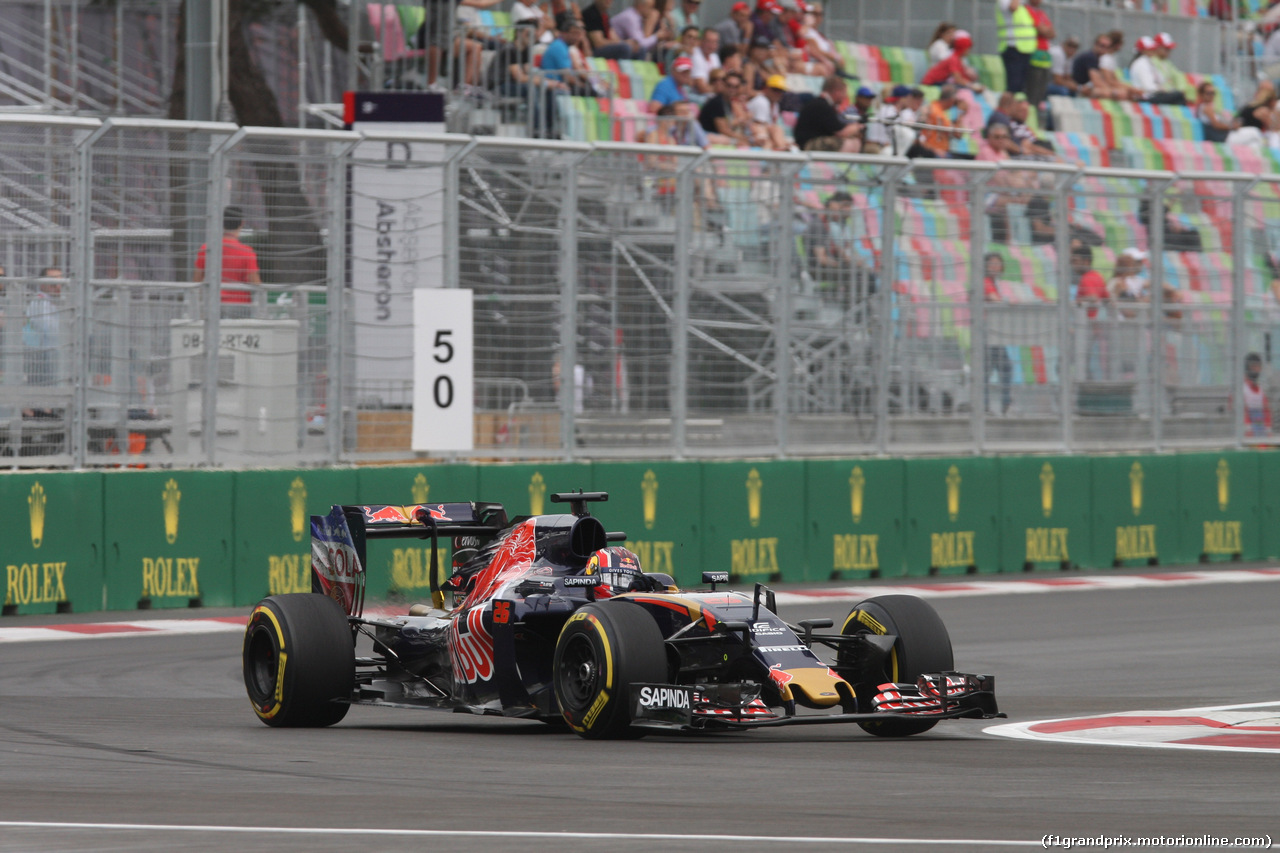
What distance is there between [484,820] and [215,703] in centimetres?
460

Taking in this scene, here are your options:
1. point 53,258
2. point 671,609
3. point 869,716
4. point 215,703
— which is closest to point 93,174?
point 53,258

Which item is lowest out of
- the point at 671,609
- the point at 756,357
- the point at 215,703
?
the point at 215,703

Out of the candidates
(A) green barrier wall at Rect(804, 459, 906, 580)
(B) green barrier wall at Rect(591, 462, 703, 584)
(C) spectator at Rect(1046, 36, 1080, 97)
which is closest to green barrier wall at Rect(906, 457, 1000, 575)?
(A) green barrier wall at Rect(804, 459, 906, 580)

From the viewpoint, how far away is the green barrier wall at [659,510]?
17.3 m

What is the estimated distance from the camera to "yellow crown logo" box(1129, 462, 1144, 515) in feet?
66.4

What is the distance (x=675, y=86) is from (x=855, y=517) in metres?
7.00

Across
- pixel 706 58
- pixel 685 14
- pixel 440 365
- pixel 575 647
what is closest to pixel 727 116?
pixel 706 58

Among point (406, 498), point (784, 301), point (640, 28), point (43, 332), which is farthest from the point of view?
point (640, 28)

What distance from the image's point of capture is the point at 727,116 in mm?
23438

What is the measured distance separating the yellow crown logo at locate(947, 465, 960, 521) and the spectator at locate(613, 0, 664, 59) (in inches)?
309

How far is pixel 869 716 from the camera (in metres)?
8.48

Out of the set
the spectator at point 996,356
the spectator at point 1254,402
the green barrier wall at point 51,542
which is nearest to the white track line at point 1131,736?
the green barrier wall at point 51,542

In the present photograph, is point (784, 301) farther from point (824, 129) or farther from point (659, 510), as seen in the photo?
point (824, 129)

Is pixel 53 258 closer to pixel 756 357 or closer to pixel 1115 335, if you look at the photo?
pixel 756 357
